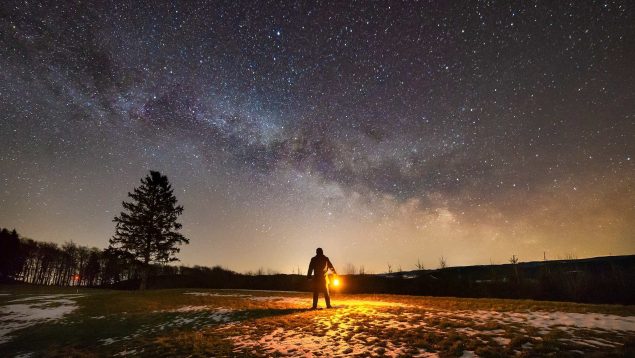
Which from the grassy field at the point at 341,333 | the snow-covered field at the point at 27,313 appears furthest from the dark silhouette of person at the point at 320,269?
the snow-covered field at the point at 27,313

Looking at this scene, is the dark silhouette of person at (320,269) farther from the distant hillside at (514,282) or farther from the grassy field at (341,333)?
the distant hillside at (514,282)

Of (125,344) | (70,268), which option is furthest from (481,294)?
(70,268)

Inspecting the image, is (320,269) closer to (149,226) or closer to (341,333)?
(341,333)

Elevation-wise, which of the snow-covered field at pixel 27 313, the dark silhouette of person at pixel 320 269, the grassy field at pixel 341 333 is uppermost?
the dark silhouette of person at pixel 320 269

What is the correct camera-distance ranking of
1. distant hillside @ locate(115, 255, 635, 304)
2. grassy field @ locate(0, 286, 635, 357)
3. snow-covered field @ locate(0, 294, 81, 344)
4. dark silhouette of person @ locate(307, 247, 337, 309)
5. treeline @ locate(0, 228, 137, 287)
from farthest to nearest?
treeline @ locate(0, 228, 137, 287)
distant hillside @ locate(115, 255, 635, 304)
snow-covered field @ locate(0, 294, 81, 344)
dark silhouette of person @ locate(307, 247, 337, 309)
grassy field @ locate(0, 286, 635, 357)

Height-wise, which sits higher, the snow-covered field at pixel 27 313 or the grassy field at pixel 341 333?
the grassy field at pixel 341 333

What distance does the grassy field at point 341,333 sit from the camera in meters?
7.72

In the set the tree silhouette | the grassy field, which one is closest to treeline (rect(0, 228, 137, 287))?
the tree silhouette

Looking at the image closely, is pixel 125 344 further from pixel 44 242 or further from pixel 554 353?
pixel 44 242

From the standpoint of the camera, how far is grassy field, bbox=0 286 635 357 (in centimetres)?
772

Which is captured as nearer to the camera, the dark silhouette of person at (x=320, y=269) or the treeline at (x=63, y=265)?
the dark silhouette of person at (x=320, y=269)

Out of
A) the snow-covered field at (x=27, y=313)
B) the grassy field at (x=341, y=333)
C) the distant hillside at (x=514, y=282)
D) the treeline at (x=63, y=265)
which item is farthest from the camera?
the treeline at (x=63, y=265)

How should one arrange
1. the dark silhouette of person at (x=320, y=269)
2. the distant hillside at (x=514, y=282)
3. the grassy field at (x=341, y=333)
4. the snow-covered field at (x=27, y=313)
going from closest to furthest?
the grassy field at (x=341, y=333), the dark silhouette of person at (x=320, y=269), the snow-covered field at (x=27, y=313), the distant hillside at (x=514, y=282)

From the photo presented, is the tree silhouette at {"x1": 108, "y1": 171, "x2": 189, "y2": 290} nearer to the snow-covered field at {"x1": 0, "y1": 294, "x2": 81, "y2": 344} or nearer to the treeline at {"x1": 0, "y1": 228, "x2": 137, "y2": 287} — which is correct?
the snow-covered field at {"x1": 0, "y1": 294, "x2": 81, "y2": 344}
